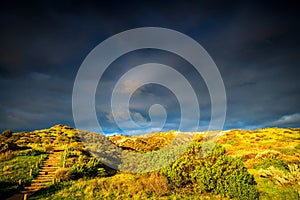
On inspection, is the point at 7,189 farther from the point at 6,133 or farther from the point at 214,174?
the point at 6,133

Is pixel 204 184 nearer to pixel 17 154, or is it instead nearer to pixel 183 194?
pixel 183 194

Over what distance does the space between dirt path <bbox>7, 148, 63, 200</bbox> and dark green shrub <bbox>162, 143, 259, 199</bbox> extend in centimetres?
1102

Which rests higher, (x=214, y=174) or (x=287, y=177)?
(x=214, y=174)

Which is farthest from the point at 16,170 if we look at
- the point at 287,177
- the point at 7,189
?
the point at 287,177

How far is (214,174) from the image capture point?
1642cm

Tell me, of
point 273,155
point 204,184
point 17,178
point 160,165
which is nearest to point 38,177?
point 17,178

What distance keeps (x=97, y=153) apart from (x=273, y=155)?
25164 mm

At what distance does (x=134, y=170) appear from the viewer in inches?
918

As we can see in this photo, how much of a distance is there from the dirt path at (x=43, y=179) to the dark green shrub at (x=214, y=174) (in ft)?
36.2

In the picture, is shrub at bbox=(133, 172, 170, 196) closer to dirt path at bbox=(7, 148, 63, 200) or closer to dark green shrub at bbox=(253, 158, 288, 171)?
dirt path at bbox=(7, 148, 63, 200)

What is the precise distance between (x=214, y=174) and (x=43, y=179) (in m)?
16.1

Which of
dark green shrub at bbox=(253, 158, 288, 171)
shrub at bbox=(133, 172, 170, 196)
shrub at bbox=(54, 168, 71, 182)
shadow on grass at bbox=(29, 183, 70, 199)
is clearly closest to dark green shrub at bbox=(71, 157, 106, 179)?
shrub at bbox=(54, 168, 71, 182)

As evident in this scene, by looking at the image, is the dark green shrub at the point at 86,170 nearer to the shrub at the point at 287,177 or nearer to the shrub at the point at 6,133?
the shrub at the point at 287,177

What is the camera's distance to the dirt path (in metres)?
15.8
